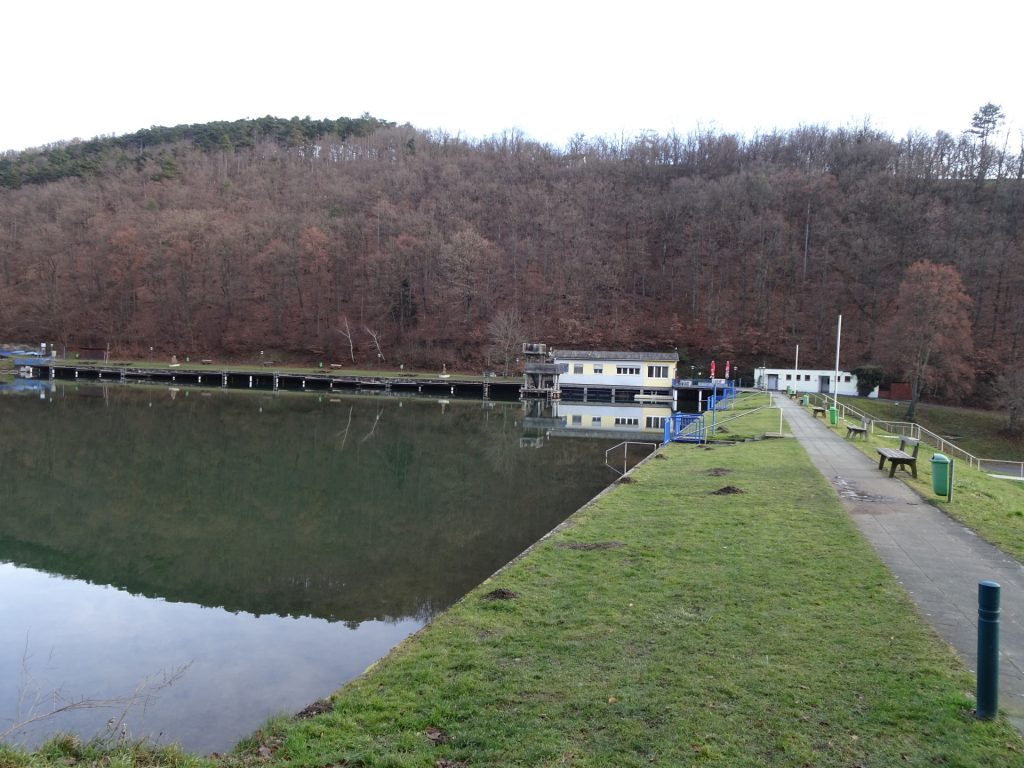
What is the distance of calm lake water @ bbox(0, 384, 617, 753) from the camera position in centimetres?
897

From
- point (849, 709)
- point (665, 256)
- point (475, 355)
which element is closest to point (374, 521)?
point (849, 709)

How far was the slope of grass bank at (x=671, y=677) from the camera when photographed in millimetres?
5008

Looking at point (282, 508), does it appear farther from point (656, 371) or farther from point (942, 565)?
point (656, 371)

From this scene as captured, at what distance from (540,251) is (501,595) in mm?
89780

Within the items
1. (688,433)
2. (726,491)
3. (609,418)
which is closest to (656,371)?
(609,418)

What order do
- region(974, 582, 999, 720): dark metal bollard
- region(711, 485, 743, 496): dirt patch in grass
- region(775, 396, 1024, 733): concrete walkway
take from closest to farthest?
region(974, 582, 999, 720): dark metal bollard → region(775, 396, 1024, 733): concrete walkway → region(711, 485, 743, 496): dirt patch in grass

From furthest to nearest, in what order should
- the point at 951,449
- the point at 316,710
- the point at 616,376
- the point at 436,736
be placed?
the point at 616,376 < the point at 951,449 < the point at 316,710 < the point at 436,736

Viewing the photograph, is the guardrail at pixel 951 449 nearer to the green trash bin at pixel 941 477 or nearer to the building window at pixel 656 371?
the green trash bin at pixel 941 477

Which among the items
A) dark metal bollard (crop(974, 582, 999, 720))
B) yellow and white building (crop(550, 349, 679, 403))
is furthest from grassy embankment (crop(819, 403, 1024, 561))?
yellow and white building (crop(550, 349, 679, 403))

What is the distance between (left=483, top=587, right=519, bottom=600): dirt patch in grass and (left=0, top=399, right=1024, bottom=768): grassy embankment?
24 millimetres

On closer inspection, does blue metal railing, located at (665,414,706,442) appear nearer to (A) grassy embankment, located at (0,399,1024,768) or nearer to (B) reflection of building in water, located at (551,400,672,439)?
(B) reflection of building in water, located at (551,400,672,439)

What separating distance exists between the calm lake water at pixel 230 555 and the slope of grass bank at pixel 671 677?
96.1 inches

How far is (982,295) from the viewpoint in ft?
230

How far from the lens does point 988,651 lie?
5051 mm
